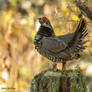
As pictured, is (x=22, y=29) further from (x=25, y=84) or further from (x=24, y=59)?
(x=25, y=84)

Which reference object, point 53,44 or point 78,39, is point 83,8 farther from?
point 53,44

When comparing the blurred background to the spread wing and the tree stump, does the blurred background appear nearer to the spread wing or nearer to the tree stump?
the spread wing

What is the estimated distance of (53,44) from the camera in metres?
4.60

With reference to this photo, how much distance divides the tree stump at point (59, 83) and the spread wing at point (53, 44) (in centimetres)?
41

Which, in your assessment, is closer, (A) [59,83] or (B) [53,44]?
(A) [59,83]

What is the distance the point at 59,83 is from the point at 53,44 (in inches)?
27.5

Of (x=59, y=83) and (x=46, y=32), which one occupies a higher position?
(x=46, y=32)

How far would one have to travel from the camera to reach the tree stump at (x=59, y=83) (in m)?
4.27

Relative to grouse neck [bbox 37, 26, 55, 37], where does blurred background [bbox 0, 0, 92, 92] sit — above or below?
above

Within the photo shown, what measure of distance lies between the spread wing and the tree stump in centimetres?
41

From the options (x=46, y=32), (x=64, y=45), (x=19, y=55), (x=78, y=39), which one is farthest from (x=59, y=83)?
(x=19, y=55)

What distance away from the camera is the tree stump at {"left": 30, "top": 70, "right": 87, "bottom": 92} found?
14.0 ft

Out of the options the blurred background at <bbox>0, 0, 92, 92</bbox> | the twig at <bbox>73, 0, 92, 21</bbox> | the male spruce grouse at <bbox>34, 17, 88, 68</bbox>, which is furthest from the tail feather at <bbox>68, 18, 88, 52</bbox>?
the blurred background at <bbox>0, 0, 92, 92</bbox>

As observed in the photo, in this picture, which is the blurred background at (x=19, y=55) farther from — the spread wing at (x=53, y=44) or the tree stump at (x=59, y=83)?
the tree stump at (x=59, y=83)
